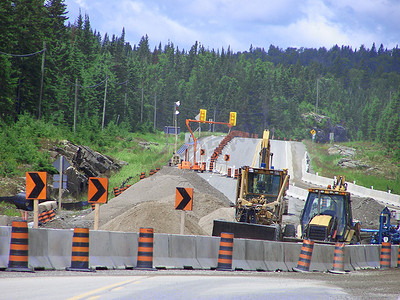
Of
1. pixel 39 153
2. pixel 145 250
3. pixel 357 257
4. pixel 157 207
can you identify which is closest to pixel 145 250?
pixel 145 250

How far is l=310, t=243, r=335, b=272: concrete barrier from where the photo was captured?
18.9 meters

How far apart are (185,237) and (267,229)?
17.6ft

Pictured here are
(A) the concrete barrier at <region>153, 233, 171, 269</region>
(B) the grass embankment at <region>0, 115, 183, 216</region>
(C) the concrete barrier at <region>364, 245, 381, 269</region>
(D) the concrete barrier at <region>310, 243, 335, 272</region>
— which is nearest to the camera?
(A) the concrete barrier at <region>153, 233, 171, 269</region>

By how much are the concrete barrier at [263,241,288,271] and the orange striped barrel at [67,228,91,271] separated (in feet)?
20.6

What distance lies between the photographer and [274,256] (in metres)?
18.2

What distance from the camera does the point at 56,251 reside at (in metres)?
13.6

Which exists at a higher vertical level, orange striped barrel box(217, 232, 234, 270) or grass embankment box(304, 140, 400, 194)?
grass embankment box(304, 140, 400, 194)

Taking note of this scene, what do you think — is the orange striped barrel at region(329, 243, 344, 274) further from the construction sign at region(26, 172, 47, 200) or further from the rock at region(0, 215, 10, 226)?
the rock at region(0, 215, 10, 226)

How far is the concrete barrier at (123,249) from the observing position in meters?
14.6

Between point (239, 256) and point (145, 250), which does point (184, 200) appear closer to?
point (239, 256)

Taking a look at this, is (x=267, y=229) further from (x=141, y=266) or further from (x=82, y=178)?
(x=82, y=178)

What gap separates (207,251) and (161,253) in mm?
1607

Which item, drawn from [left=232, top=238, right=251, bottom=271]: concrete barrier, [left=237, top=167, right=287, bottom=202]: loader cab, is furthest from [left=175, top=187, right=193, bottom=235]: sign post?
[left=237, top=167, right=287, bottom=202]: loader cab

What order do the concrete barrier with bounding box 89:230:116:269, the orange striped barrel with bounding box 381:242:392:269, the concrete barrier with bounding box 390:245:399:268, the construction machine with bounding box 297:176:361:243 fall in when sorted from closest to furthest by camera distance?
the concrete barrier with bounding box 89:230:116:269
the construction machine with bounding box 297:176:361:243
the orange striped barrel with bounding box 381:242:392:269
the concrete barrier with bounding box 390:245:399:268
